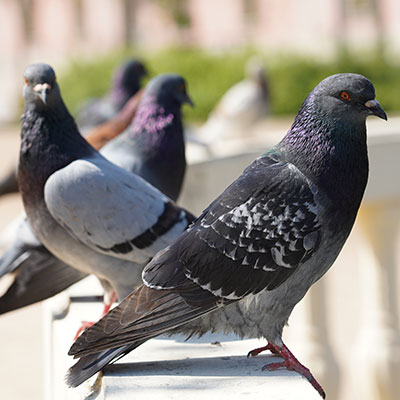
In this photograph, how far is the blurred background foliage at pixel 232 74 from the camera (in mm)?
29641

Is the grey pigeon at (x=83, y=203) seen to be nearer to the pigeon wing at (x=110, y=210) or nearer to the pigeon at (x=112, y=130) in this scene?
the pigeon wing at (x=110, y=210)

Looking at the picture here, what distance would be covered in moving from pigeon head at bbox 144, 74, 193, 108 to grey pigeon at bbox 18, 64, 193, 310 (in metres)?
1.20

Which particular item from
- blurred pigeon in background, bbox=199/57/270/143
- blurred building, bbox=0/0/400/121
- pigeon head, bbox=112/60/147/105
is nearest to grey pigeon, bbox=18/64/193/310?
pigeon head, bbox=112/60/147/105

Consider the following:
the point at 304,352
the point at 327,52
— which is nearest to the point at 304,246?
the point at 304,352

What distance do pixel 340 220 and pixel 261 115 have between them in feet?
46.8

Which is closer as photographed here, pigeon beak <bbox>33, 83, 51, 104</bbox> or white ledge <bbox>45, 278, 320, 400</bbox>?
white ledge <bbox>45, 278, 320, 400</bbox>

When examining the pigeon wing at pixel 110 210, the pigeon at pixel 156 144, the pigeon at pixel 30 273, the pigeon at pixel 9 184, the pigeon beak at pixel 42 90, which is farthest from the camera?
the pigeon at pixel 9 184

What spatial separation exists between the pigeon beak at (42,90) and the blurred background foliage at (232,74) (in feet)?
80.1

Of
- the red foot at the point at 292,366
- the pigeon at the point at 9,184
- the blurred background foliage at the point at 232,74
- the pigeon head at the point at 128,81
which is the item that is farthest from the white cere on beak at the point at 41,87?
the blurred background foliage at the point at 232,74

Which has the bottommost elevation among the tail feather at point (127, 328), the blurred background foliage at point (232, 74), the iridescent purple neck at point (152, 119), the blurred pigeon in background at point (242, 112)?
the blurred background foliage at point (232, 74)

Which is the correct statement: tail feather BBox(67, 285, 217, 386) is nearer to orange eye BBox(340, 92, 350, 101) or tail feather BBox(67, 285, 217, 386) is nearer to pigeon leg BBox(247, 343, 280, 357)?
pigeon leg BBox(247, 343, 280, 357)

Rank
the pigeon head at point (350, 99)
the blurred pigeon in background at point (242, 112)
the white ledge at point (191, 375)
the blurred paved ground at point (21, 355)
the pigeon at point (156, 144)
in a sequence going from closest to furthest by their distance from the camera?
the white ledge at point (191, 375) < the pigeon head at point (350, 99) < the pigeon at point (156, 144) < the blurred paved ground at point (21, 355) < the blurred pigeon in background at point (242, 112)

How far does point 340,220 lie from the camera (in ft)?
10.8

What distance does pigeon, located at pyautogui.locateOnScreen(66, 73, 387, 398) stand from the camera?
3.23 meters
